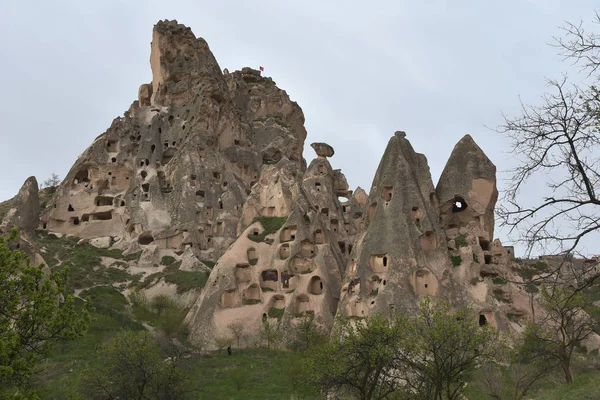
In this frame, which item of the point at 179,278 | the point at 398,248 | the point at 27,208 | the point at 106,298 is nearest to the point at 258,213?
the point at 179,278

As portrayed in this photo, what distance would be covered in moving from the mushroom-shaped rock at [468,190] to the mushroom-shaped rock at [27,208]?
37942 millimetres

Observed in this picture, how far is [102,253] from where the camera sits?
55.0 m

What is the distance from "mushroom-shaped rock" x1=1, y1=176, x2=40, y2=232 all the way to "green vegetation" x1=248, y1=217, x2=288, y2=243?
25.4 m

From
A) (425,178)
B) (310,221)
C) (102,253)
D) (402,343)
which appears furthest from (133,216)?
(402,343)

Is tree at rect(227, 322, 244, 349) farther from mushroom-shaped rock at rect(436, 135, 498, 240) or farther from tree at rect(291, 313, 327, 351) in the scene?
mushroom-shaped rock at rect(436, 135, 498, 240)

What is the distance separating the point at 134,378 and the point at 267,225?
19.4m

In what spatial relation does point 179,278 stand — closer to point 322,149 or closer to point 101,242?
point 101,242

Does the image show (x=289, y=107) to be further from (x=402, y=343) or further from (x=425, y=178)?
(x=402, y=343)

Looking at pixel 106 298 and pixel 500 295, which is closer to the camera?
pixel 500 295

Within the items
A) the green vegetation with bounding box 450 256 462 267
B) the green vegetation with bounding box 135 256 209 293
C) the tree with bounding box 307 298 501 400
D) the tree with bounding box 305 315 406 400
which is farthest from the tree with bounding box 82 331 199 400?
the green vegetation with bounding box 135 256 209 293

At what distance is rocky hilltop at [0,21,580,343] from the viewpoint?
113ft

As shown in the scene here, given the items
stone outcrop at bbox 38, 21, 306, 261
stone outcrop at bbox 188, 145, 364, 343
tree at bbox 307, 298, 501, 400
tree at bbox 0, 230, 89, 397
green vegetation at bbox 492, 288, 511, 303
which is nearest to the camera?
tree at bbox 0, 230, 89, 397

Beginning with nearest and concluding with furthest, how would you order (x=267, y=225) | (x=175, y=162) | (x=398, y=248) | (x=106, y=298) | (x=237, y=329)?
(x=398, y=248)
(x=237, y=329)
(x=267, y=225)
(x=106, y=298)
(x=175, y=162)

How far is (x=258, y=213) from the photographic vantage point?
49156 mm
